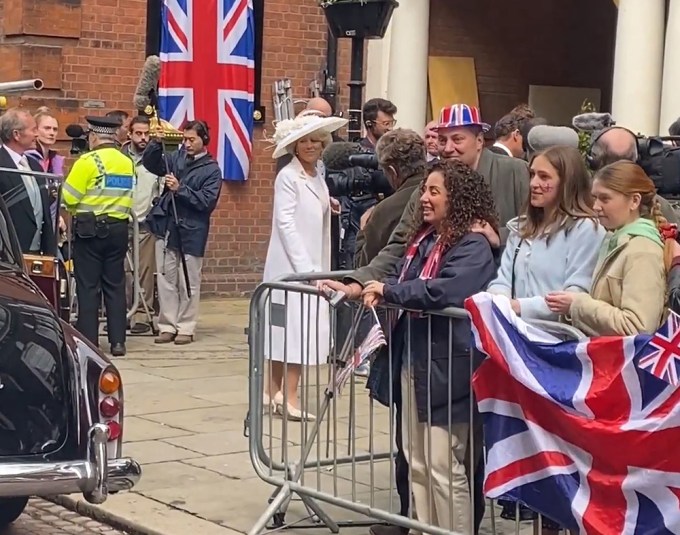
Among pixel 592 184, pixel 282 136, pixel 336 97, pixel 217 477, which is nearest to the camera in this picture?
pixel 592 184

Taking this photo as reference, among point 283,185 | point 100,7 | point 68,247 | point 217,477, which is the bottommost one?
point 217,477

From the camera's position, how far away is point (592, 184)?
5.42 metres

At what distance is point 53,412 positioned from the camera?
5.71 meters

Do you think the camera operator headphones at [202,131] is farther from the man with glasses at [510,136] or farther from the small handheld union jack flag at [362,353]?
the small handheld union jack flag at [362,353]

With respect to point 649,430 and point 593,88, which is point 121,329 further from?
point 593,88

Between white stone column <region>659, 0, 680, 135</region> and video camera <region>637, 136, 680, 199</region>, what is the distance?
7110 millimetres

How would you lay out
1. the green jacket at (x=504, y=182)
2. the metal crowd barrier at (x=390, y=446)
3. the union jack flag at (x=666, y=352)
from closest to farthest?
1. the union jack flag at (x=666, y=352)
2. the metal crowd barrier at (x=390, y=446)
3. the green jacket at (x=504, y=182)

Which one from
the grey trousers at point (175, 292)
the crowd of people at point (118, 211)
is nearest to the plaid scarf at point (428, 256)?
the crowd of people at point (118, 211)

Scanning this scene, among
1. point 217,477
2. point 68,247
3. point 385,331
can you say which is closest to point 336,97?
point 68,247

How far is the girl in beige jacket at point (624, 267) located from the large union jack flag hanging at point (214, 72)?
1020 cm

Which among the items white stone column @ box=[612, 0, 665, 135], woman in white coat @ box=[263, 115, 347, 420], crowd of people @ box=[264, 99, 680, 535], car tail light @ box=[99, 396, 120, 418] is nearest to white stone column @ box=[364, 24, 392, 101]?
white stone column @ box=[612, 0, 665, 135]

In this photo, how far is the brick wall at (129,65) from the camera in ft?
46.8

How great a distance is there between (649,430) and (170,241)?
7.62 meters

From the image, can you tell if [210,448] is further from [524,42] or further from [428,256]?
[524,42]
